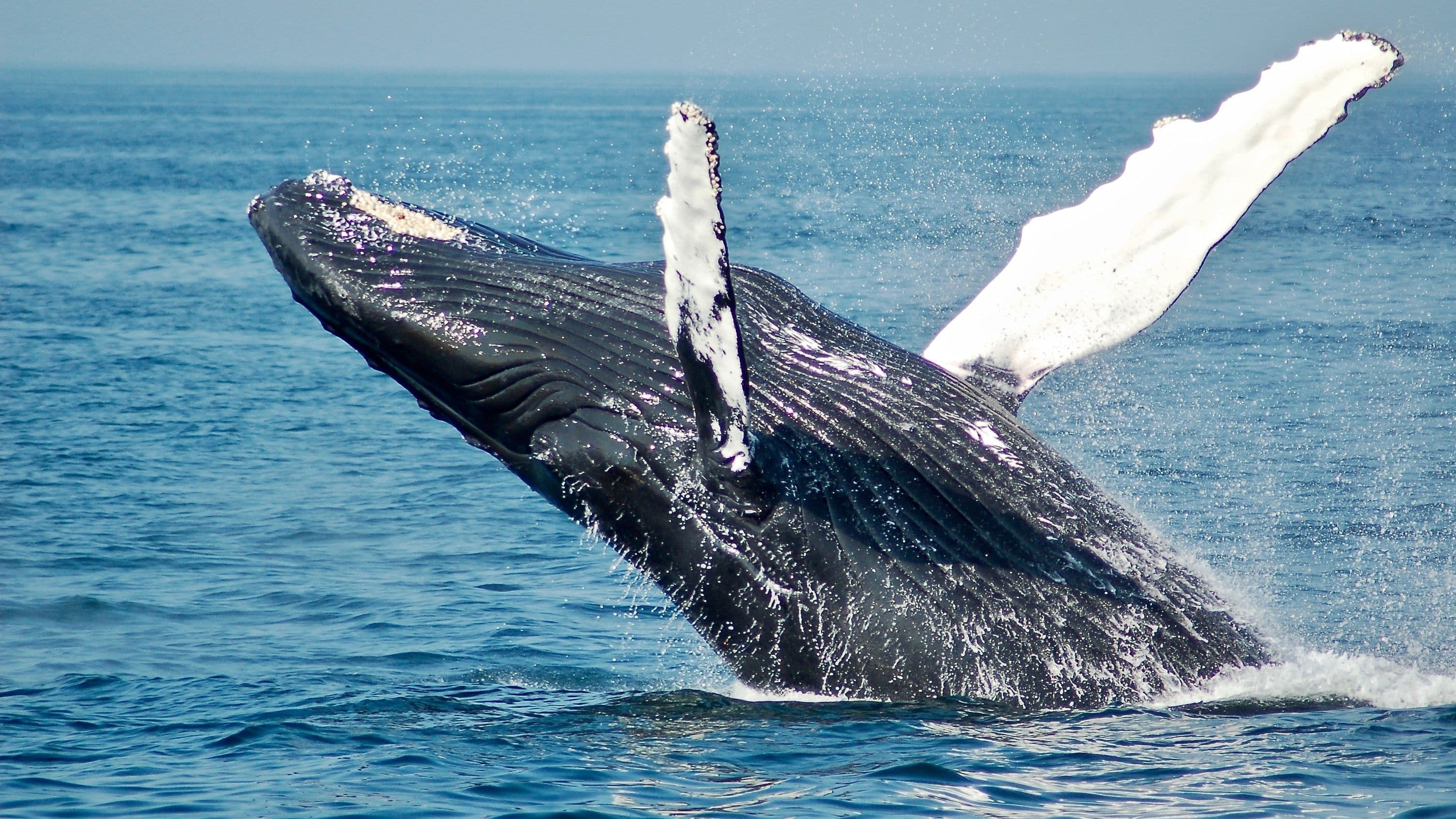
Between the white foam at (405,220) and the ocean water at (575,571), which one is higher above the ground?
the white foam at (405,220)

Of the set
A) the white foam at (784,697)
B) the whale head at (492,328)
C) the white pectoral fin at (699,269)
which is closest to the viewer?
the white pectoral fin at (699,269)

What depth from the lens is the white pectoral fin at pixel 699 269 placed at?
205 inches

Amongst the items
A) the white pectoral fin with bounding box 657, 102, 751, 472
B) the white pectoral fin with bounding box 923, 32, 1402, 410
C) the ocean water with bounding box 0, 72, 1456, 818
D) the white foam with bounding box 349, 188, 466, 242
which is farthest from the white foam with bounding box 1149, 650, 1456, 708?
the white foam with bounding box 349, 188, 466, 242

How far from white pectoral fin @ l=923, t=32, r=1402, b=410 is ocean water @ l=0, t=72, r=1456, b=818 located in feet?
4.55

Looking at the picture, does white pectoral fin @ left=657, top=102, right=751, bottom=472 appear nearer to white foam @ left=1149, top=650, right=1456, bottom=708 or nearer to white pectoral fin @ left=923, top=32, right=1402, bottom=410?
white pectoral fin @ left=923, top=32, right=1402, bottom=410

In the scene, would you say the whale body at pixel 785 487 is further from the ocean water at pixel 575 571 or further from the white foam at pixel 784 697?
the ocean water at pixel 575 571

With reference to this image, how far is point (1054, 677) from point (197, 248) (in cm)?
2686

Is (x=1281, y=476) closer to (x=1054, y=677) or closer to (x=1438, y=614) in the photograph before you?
(x=1438, y=614)

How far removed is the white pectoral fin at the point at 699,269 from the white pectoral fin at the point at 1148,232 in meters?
1.77

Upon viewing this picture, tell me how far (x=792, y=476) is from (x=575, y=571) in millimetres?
5098

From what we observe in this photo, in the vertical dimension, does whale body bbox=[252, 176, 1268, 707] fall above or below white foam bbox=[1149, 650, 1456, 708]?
above

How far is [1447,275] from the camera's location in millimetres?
23828

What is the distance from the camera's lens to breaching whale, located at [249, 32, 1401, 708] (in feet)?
19.7

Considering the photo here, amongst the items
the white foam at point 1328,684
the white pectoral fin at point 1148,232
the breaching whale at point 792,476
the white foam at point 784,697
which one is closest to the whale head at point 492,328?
the breaching whale at point 792,476
